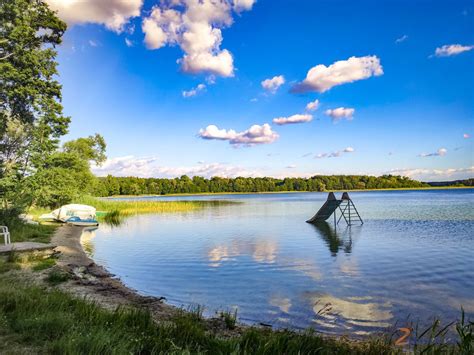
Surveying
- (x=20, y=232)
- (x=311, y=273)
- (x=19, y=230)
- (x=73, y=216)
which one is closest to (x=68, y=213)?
(x=73, y=216)

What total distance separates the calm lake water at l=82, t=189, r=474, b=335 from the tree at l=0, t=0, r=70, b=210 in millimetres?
7699

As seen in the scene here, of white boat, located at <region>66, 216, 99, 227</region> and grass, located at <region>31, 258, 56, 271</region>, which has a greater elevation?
grass, located at <region>31, 258, 56, 271</region>

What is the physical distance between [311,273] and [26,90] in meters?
21.4

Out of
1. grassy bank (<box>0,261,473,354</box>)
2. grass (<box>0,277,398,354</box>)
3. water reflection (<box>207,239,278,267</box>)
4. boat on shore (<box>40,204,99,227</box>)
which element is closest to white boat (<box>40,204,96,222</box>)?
boat on shore (<box>40,204,99,227</box>)

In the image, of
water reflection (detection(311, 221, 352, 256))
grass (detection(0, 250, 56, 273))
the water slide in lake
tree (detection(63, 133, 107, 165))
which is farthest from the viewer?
tree (detection(63, 133, 107, 165))

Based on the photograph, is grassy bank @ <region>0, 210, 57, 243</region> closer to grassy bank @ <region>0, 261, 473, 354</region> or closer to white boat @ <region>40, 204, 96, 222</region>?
white boat @ <region>40, 204, 96, 222</region>

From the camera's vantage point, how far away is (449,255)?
1658 centimetres

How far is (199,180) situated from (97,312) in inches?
7535

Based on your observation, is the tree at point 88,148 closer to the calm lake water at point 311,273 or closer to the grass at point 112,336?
the calm lake water at point 311,273

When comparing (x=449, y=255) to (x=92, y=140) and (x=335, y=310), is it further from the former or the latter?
(x=92, y=140)

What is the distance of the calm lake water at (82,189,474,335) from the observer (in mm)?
9398

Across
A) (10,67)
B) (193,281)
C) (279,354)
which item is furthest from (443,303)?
(10,67)

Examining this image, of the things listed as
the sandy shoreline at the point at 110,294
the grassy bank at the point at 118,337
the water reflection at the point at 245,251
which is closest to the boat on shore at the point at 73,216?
the water reflection at the point at 245,251

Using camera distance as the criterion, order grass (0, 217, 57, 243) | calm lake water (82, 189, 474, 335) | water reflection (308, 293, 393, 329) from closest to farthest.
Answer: water reflection (308, 293, 393, 329), calm lake water (82, 189, 474, 335), grass (0, 217, 57, 243)
